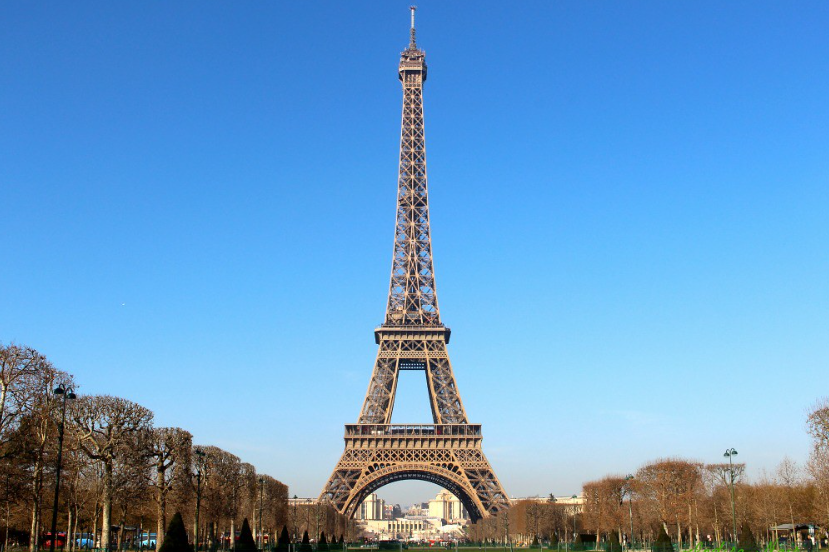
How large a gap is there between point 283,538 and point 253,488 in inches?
660

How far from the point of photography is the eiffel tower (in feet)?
303

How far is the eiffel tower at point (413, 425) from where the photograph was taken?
92375 mm

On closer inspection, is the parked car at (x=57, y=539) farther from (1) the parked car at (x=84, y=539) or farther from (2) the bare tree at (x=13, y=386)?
(2) the bare tree at (x=13, y=386)

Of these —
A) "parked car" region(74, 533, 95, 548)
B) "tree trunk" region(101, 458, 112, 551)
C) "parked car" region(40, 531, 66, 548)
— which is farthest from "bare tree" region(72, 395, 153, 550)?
"parked car" region(40, 531, 66, 548)

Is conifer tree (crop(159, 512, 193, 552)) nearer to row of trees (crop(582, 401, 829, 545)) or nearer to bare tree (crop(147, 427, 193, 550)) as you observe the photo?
bare tree (crop(147, 427, 193, 550))

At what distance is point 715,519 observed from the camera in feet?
266

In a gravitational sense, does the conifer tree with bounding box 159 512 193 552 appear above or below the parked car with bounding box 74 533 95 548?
above

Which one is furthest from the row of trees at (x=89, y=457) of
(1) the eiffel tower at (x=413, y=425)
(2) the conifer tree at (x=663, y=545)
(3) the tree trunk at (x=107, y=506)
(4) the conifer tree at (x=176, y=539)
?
(2) the conifer tree at (x=663, y=545)

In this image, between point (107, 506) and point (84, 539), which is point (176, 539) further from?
point (84, 539)

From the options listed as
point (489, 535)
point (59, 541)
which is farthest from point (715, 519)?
point (59, 541)

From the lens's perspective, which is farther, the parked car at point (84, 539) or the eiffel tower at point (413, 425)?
the eiffel tower at point (413, 425)

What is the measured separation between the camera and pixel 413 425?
9506 centimetres

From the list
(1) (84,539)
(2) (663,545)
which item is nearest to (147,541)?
A: (1) (84,539)

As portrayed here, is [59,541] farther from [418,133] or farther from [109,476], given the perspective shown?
[418,133]
